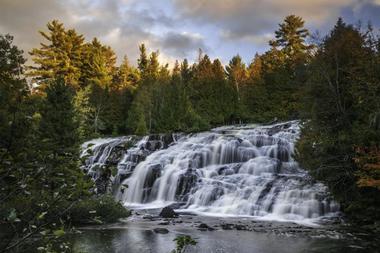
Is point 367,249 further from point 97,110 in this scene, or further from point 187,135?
point 97,110

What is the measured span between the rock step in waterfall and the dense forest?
2.56 m

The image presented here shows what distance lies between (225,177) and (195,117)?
77.2 ft

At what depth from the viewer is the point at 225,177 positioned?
84.3ft

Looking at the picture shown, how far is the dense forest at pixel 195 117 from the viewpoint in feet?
12.7

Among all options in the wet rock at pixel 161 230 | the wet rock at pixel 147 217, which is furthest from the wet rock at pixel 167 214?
the wet rock at pixel 161 230

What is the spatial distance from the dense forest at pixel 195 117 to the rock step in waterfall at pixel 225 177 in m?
2.56

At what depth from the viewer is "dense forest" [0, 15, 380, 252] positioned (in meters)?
3.86

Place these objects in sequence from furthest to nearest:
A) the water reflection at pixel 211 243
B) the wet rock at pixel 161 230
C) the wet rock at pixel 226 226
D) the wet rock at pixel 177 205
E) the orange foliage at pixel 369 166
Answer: the wet rock at pixel 177 205 → the wet rock at pixel 226 226 → the wet rock at pixel 161 230 → the orange foliage at pixel 369 166 → the water reflection at pixel 211 243

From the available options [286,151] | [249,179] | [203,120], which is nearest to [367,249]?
[249,179]

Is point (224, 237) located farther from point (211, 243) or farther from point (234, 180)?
point (234, 180)

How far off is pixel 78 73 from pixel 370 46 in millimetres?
57933

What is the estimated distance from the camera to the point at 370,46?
735 inches

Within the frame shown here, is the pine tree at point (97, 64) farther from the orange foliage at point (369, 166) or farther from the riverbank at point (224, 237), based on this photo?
the orange foliage at point (369, 166)

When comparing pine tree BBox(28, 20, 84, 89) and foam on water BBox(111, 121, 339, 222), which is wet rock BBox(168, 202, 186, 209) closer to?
foam on water BBox(111, 121, 339, 222)
